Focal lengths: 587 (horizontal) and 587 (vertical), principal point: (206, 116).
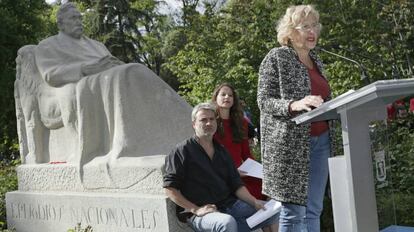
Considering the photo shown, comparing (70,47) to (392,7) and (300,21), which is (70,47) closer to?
(300,21)

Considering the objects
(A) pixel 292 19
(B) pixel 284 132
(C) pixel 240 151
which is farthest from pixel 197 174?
(A) pixel 292 19

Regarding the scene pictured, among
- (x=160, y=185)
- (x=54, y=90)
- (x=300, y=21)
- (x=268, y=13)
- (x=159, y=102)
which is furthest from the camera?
(x=268, y=13)

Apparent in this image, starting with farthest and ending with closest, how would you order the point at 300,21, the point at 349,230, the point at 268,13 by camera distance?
1. the point at 268,13
2. the point at 300,21
3. the point at 349,230

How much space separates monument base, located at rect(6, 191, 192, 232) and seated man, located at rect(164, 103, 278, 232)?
41 centimetres

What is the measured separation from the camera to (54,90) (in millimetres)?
6172

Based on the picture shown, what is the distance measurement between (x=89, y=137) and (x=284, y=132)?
3.01 m

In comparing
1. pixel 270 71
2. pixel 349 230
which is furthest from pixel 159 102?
pixel 349 230

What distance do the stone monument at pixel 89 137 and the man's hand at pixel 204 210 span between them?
0.64m

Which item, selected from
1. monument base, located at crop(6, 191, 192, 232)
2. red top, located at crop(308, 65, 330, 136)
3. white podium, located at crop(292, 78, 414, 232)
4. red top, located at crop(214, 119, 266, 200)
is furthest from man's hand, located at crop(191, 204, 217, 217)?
white podium, located at crop(292, 78, 414, 232)

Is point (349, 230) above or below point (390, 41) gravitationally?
below

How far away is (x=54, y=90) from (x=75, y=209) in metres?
1.37

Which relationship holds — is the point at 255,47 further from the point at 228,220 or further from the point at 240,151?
the point at 228,220

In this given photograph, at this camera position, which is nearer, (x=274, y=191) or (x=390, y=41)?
(x=274, y=191)

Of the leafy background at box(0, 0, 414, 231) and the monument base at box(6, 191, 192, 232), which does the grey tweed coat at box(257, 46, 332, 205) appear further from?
the leafy background at box(0, 0, 414, 231)
